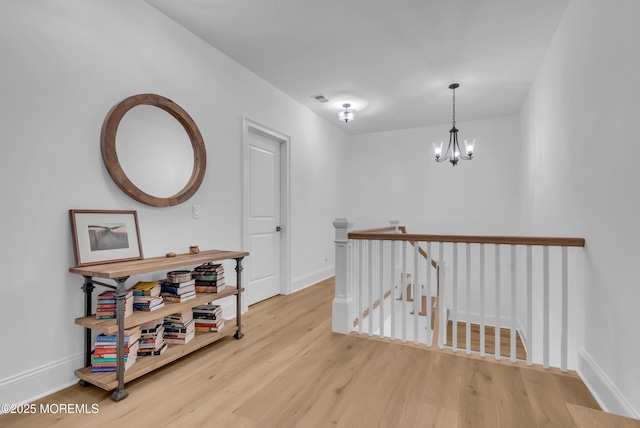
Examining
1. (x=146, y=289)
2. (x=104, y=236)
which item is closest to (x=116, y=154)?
(x=104, y=236)

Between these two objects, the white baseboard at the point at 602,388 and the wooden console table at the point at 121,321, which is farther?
the wooden console table at the point at 121,321

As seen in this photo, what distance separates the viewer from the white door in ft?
12.1

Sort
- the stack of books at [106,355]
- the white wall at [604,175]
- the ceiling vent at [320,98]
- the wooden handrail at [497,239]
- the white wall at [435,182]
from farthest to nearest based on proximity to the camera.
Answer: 1. the white wall at [435,182]
2. the ceiling vent at [320,98]
3. the wooden handrail at [497,239]
4. the stack of books at [106,355]
5. the white wall at [604,175]

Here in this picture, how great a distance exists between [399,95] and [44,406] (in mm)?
4419

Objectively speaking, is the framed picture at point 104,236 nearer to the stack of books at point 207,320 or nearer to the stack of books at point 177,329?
the stack of books at point 177,329

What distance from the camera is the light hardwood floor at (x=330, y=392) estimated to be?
1.63 meters

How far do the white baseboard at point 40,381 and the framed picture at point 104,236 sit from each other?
0.61 metres

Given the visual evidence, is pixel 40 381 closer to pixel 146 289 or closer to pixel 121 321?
pixel 121 321

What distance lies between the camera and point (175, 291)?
2.32 m

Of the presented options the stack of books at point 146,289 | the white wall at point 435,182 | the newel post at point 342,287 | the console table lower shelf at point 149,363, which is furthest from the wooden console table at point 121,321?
the white wall at point 435,182

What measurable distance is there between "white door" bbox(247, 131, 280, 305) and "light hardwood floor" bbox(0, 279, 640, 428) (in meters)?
1.26

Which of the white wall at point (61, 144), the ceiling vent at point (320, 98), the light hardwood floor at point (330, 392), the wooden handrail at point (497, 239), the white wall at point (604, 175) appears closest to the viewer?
the white wall at point (604, 175)

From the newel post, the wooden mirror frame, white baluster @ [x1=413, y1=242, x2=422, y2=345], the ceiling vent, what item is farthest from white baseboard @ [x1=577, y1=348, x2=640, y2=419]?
the ceiling vent

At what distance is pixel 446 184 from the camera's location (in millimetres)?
5598
